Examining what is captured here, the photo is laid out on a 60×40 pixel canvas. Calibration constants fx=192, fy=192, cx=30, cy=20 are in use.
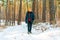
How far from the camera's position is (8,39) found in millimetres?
11852

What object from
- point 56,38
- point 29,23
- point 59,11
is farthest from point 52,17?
point 59,11

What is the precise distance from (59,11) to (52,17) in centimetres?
5174

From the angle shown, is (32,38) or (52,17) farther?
(52,17)

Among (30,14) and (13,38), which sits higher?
(30,14)

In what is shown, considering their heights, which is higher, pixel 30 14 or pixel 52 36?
pixel 30 14

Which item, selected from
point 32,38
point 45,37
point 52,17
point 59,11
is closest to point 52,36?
point 45,37

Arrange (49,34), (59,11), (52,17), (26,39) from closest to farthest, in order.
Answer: (26,39), (49,34), (52,17), (59,11)

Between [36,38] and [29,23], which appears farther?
[29,23]

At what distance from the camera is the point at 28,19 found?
13.9 m

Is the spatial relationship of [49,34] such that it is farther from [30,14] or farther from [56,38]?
[30,14]

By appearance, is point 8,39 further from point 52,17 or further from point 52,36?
point 52,17

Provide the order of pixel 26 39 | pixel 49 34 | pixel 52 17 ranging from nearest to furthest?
pixel 26 39 < pixel 49 34 < pixel 52 17

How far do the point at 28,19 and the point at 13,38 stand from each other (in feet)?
8.16

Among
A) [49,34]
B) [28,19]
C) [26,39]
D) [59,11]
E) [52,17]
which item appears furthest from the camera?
[59,11]
